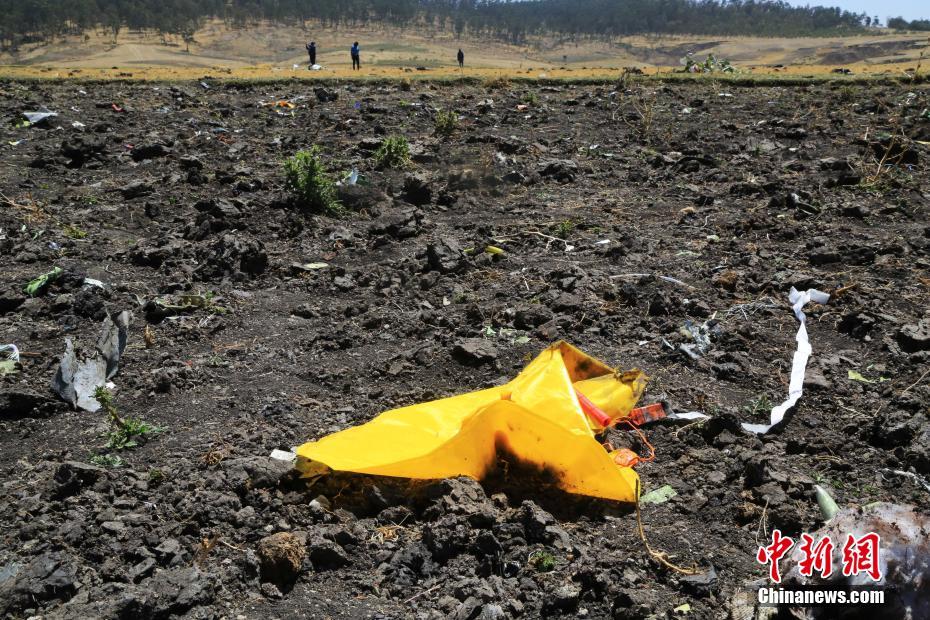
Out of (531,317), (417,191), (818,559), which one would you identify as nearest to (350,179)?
(417,191)

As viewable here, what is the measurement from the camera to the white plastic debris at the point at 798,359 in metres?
3.30

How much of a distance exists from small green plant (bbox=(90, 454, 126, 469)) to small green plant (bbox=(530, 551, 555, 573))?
173 cm

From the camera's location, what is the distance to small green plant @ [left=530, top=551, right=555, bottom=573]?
8.01 feet

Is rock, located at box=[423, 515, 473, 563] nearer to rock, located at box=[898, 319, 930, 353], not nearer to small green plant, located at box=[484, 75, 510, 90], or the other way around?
rock, located at box=[898, 319, 930, 353]

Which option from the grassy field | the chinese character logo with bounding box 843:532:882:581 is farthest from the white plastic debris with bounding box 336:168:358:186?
the grassy field

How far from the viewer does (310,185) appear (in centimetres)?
663

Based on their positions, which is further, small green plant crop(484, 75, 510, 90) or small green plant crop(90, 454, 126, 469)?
small green plant crop(484, 75, 510, 90)

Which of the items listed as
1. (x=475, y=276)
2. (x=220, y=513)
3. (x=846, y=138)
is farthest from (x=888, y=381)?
(x=846, y=138)

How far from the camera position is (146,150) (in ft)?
27.6

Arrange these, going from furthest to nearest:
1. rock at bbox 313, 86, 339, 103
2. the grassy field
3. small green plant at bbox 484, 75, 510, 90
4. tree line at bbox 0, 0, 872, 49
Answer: tree line at bbox 0, 0, 872, 49 → the grassy field → small green plant at bbox 484, 75, 510, 90 → rock at bbox 313, 86, 339, 103

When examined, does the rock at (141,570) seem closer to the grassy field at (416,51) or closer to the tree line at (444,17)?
the grassy field at (416,51)

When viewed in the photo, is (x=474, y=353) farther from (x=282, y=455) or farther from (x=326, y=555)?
(x=326, y=555)

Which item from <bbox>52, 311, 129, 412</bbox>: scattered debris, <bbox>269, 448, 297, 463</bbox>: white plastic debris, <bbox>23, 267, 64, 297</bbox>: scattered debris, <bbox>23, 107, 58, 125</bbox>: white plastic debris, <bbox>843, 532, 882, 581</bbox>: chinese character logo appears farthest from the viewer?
<bbox>23, 107, 58, 125</bbox>: white plastic debris

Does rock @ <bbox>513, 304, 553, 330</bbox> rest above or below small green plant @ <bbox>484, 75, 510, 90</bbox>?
below
